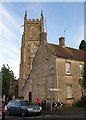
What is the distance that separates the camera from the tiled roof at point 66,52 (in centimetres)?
3742

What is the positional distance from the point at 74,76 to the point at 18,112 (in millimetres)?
14794

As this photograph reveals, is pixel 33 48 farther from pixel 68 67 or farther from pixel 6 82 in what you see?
pixel 68 67

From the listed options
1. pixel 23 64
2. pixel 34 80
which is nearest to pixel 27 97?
pixel 34 80

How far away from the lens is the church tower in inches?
3393

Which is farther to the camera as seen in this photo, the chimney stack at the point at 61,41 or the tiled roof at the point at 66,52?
the chimney stack at the point at 61,41

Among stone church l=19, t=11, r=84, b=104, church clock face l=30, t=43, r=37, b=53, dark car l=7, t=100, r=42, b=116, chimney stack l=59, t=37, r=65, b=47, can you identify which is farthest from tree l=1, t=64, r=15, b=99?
dark car l=7, t=100, r=42, b=116

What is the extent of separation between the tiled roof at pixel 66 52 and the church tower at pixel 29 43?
42151 mm

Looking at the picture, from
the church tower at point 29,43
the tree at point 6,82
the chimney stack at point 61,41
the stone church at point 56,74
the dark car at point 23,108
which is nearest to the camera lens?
the dark car at point 23,108

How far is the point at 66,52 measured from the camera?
3950 cm

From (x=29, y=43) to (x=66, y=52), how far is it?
55.8m

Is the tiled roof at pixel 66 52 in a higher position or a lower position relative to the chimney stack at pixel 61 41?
lower

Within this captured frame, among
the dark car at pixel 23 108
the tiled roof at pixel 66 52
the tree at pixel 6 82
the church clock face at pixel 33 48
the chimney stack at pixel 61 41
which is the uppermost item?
the church clock face at pixel 33 48

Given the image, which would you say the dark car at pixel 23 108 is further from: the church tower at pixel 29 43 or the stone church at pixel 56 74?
the church tower at pixel 29 43

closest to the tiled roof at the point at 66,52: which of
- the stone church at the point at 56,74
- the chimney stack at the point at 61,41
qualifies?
the stone church at the point at 56,74
